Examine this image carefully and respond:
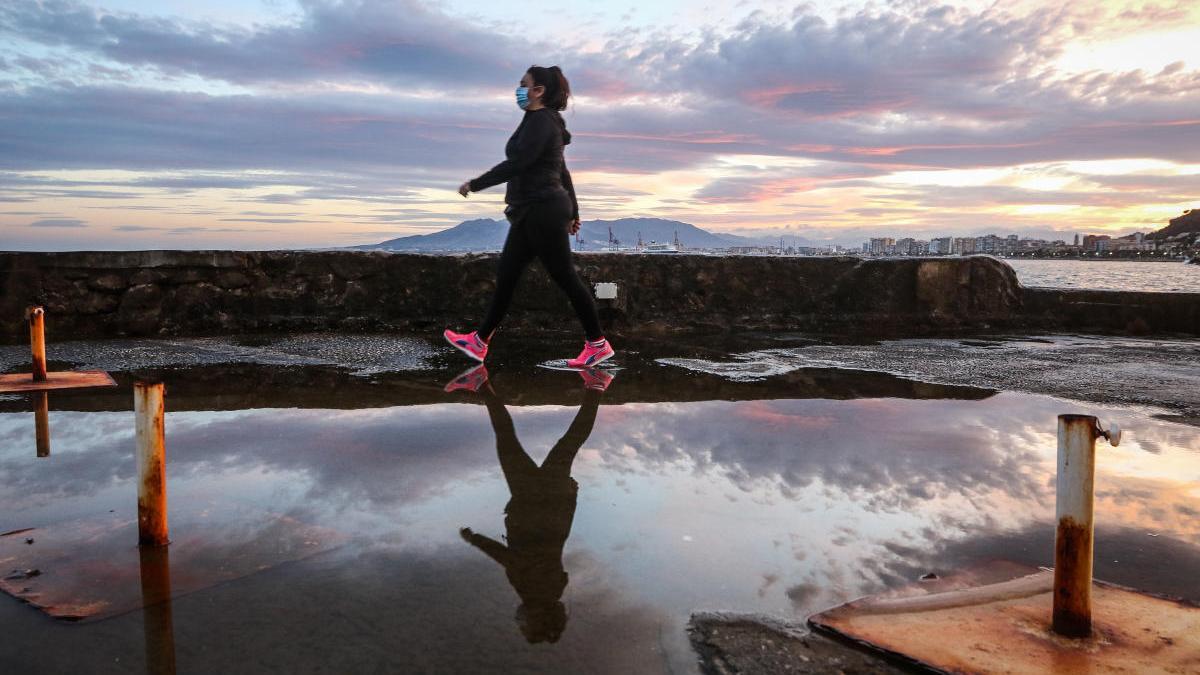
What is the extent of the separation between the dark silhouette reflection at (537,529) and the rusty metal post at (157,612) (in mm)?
822

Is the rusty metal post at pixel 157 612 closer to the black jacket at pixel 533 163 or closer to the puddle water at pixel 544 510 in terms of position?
the puddle water at pixel 544 510

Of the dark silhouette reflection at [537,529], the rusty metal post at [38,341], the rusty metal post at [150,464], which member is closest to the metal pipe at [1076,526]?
the dark silhouette reflection at [537,529]

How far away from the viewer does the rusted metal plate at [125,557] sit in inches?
84.7

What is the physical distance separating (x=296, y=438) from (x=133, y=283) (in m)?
4.83

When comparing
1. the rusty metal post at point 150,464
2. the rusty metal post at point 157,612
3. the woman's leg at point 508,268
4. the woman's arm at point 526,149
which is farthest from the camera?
the woman's leg at point 508,268

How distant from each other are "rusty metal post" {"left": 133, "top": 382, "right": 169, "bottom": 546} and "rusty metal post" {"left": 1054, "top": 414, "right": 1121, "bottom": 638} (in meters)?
2.52

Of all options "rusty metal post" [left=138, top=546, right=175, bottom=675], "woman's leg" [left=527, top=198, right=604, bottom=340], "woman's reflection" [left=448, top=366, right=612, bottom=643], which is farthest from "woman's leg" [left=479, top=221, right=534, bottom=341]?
"rusty metal post" [left=138, top=546, right=175, bottom=675]

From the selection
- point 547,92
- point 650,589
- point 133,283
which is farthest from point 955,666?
point 133,283

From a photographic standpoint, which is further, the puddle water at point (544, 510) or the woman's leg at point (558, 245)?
the woman's leg at point (558, 245)

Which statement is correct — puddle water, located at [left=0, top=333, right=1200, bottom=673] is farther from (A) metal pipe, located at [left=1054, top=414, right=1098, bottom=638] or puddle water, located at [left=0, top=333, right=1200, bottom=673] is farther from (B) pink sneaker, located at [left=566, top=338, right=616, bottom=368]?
(B) pink sneaker, located at [left=566, top=338, right=616, bottom=368]

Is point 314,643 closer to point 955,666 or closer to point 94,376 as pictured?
point 955,666

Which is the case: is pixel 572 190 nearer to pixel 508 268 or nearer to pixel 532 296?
pixel 508 268

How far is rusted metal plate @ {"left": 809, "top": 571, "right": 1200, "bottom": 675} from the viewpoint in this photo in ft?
6.19

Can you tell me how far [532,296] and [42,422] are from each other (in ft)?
15.8
